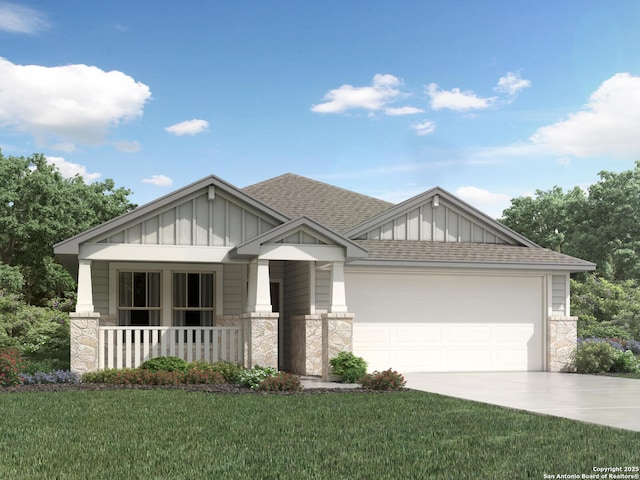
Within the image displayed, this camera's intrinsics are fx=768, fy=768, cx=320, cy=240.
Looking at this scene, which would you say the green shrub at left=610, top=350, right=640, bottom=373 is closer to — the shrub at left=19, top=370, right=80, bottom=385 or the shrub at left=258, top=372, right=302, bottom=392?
the shrub at left=258, top=372, right=302, bottom=392

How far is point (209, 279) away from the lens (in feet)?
63.7

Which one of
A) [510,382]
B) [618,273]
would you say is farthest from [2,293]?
[618,273]

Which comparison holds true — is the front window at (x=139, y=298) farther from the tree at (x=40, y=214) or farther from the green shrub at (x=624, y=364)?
the tree at (x=40, y=214)

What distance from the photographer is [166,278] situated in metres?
19.0

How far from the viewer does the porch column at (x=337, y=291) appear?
1716cm

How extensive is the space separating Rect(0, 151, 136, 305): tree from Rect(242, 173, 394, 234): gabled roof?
1267 cm

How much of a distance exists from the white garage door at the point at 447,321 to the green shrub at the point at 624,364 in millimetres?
1855

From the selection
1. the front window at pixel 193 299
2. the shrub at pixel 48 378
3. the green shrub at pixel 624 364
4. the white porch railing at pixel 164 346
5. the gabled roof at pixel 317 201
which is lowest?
the green shrub at pixel 624 364

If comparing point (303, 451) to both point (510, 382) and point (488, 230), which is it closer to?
point (510, 382)

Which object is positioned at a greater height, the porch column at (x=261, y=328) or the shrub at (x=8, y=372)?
the porch column at (x=261, y=328)

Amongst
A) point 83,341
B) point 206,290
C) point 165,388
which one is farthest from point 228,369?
point 206,290

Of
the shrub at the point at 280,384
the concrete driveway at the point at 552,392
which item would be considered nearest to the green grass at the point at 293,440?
the concrete driveway at the point at 552,392

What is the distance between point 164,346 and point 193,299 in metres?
1.97

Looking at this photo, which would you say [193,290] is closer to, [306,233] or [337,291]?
[306,233]
